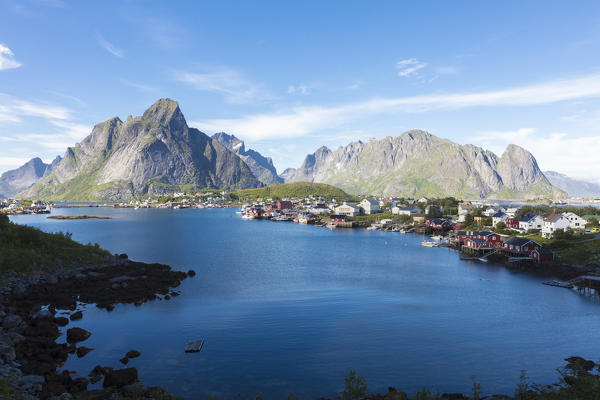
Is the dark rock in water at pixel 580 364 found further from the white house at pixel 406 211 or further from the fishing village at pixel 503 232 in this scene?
the white house at pixel 406 211

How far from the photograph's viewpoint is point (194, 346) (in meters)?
26.1

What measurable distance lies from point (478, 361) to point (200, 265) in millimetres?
43100

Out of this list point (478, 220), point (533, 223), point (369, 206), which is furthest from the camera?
point (369, 206)

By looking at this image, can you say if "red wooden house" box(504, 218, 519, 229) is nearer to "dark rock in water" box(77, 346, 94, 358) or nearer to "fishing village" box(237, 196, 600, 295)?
"fishing village" box(237, 196, 600, 295)

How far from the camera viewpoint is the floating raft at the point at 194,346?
25.6m

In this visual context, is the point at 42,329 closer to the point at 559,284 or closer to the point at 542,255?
the point at 559,284

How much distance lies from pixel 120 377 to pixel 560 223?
89.2 m

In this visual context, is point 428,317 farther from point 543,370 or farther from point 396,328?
point 543,370

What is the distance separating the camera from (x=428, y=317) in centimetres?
3350

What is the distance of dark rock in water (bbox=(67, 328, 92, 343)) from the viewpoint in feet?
88.6

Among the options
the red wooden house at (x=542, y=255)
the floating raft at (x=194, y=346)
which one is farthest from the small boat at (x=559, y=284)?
the floating raft at (x=194, y=346)

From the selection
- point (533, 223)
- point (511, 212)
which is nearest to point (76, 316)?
point (533, 223)

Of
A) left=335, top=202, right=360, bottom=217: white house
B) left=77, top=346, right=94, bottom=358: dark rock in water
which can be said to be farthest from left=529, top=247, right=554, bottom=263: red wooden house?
left=335, top=202, right=360, bottom=217: white house

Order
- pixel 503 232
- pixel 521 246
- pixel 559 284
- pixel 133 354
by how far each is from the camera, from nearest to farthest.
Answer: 1. pixel 133 354
2. pixel 559 284
3. pixel 521 246
4. pixel 503 232
